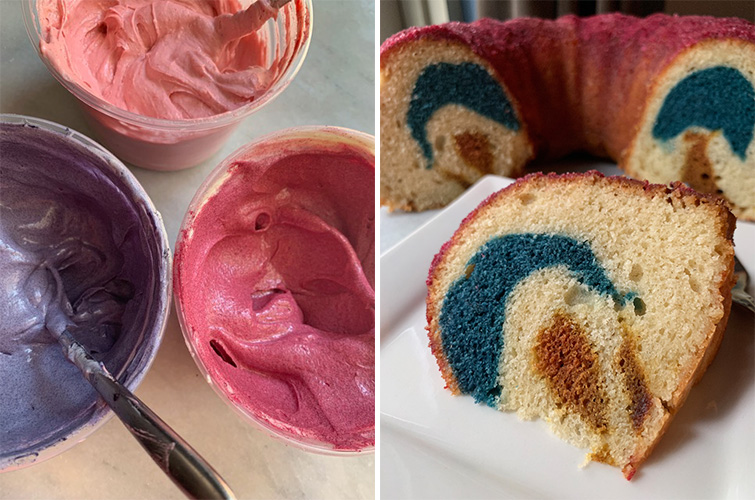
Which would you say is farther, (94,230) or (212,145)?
(212,145)

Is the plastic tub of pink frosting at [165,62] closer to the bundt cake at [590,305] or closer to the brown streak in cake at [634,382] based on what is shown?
the bundt cake at [590,305]

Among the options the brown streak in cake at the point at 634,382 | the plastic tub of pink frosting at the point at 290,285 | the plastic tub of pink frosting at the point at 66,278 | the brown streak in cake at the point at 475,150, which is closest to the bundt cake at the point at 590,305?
the brown streak in cake at the point at 634,382

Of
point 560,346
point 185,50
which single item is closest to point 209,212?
point 185,50

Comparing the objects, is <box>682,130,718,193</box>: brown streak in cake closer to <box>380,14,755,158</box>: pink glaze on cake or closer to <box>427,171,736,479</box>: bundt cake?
<box>380,14,755,158</box>: pink glaze on cake

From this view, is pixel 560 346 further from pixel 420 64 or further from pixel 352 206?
pixel 420 64

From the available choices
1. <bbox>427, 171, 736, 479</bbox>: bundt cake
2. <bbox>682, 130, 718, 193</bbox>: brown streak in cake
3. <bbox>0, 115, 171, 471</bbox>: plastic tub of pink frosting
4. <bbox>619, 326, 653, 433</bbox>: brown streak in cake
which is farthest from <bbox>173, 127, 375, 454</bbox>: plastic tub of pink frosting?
<bbox>682, 130, 718, 193</bbox>: brown streak in cake

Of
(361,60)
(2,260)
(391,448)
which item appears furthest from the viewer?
(361,60)

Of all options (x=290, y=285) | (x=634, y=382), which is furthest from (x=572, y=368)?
(x=290, y=285)
